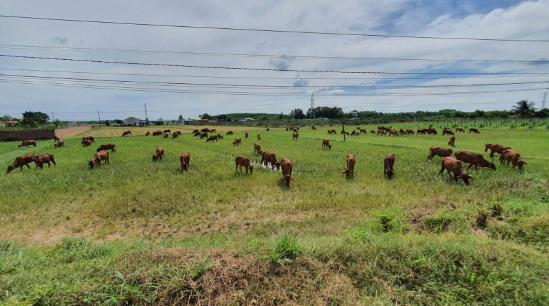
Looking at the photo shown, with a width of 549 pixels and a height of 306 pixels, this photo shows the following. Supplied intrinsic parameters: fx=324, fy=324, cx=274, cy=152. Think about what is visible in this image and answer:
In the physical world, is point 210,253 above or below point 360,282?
above

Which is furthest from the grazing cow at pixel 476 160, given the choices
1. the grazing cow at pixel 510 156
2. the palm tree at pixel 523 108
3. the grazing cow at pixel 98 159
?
the palm tree at pixel 523 108

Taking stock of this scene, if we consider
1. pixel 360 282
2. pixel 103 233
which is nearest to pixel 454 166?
pixel 360 282

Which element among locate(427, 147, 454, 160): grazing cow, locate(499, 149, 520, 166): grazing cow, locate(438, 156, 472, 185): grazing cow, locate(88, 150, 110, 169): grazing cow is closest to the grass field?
locate(438, 156, 472, 185): grazing cow

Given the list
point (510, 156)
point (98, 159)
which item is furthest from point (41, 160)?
point (510, 156)

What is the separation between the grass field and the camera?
188 inches

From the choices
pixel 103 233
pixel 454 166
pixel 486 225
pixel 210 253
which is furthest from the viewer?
pixel 454 166

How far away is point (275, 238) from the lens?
24.1 ft

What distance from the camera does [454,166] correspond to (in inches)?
545

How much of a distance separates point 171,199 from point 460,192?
10623 millimetres

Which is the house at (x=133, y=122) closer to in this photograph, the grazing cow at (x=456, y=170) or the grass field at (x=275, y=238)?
the grass field at (x=275, y=238)

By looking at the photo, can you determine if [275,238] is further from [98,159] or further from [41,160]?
[41,160]

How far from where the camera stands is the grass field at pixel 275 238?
479cm

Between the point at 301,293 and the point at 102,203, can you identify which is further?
the point at 102,203

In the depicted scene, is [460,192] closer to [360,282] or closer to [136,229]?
[360,282]
